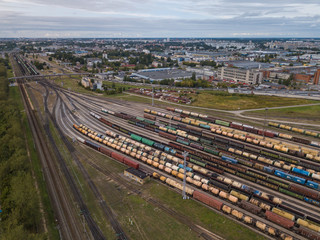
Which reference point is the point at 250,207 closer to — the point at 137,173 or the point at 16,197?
the point at 137,173

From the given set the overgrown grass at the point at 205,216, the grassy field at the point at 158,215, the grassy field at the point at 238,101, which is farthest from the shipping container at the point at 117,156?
the grassy field at the point at 238,101

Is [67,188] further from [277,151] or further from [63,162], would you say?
[277,151]

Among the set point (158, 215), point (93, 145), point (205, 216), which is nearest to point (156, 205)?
point (158, 215)

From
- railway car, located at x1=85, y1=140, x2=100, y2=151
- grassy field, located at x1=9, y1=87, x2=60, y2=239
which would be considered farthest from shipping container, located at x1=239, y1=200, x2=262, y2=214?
railway car, located at x1=85, y1=140, x2=100, y2=151

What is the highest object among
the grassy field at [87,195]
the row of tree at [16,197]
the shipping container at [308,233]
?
the row of tree at [16,197]

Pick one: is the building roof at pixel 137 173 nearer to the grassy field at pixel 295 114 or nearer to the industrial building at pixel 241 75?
the grassy field at pixel 295 114

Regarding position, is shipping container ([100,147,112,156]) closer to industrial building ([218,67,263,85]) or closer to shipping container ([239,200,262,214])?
shipping container ([239,200,262,214])
